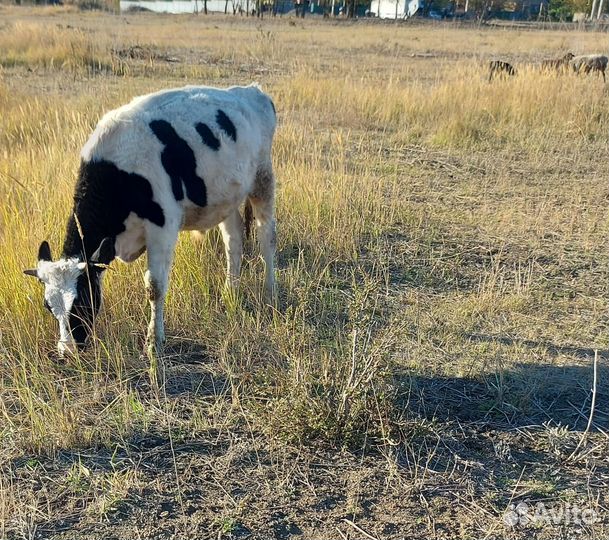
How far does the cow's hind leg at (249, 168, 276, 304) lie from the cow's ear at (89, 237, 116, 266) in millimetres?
1557

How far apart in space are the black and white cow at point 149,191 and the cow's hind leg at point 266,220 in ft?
1.25

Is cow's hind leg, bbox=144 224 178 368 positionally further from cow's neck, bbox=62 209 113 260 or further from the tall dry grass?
cow's neck, bbox=62 209 113 260

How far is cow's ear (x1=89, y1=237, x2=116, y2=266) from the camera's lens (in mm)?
3324

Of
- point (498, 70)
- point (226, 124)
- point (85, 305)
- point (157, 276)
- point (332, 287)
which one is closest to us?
point (85, 305)

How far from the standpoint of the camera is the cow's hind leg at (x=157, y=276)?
3.68m

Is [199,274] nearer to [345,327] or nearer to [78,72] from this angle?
[345,327]

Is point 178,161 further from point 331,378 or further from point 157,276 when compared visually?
point 331,378

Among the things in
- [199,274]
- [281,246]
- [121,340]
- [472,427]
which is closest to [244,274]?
[199,274]

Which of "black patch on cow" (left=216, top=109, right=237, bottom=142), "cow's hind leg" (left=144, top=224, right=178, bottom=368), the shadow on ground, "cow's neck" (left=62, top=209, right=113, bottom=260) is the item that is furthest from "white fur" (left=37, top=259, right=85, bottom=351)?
the shadow on ground

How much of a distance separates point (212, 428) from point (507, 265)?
3.48 metres

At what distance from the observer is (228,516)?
266 centimetres

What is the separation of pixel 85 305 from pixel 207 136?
1411 millimetres

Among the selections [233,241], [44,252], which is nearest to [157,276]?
[44,252]

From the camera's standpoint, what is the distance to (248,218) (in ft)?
16.6
